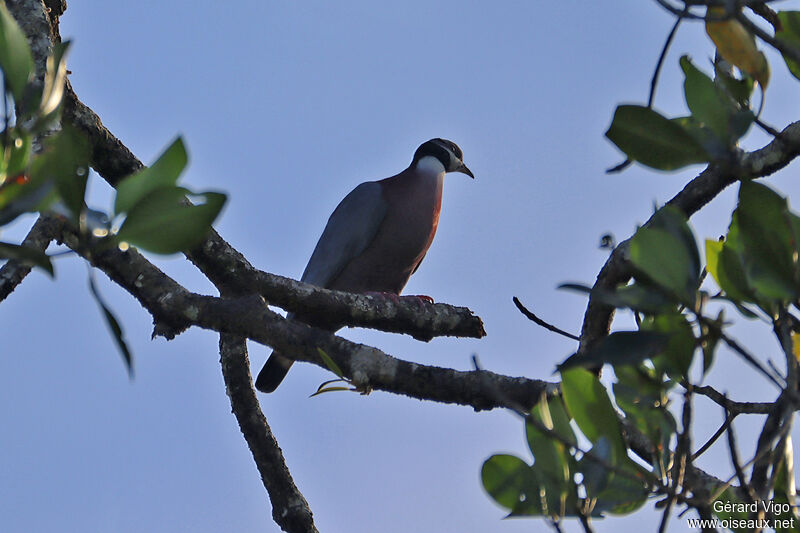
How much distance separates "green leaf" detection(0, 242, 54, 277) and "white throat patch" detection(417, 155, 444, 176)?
4.52m

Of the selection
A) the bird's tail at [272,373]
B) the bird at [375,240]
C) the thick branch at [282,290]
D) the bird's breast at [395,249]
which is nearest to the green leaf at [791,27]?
the thick branch at [282,290]

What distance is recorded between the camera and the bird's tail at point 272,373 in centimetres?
445

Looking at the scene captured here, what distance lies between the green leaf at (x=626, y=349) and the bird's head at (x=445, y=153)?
4767 millimetres

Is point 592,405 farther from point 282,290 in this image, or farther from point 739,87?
point 282,290

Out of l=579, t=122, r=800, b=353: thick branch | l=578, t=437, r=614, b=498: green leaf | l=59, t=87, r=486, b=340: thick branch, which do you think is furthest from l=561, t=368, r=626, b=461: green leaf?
l=59, t=87, r=486, b=340: thick branch

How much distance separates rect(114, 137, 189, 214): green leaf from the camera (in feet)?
4.10

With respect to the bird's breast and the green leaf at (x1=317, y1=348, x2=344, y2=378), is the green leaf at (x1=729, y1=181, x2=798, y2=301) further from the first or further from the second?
the bird's breast

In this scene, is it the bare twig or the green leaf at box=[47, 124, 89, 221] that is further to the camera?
the bare twig

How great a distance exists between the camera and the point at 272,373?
14.7 ft

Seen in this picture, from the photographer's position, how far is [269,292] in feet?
9.40

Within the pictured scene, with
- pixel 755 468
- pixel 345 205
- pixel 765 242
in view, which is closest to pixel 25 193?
pixel 765 242

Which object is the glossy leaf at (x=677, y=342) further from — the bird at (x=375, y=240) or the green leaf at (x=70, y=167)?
the bird at (x=375, y=240)

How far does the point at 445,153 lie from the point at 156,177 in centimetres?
494

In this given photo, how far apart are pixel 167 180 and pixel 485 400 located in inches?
46.7
